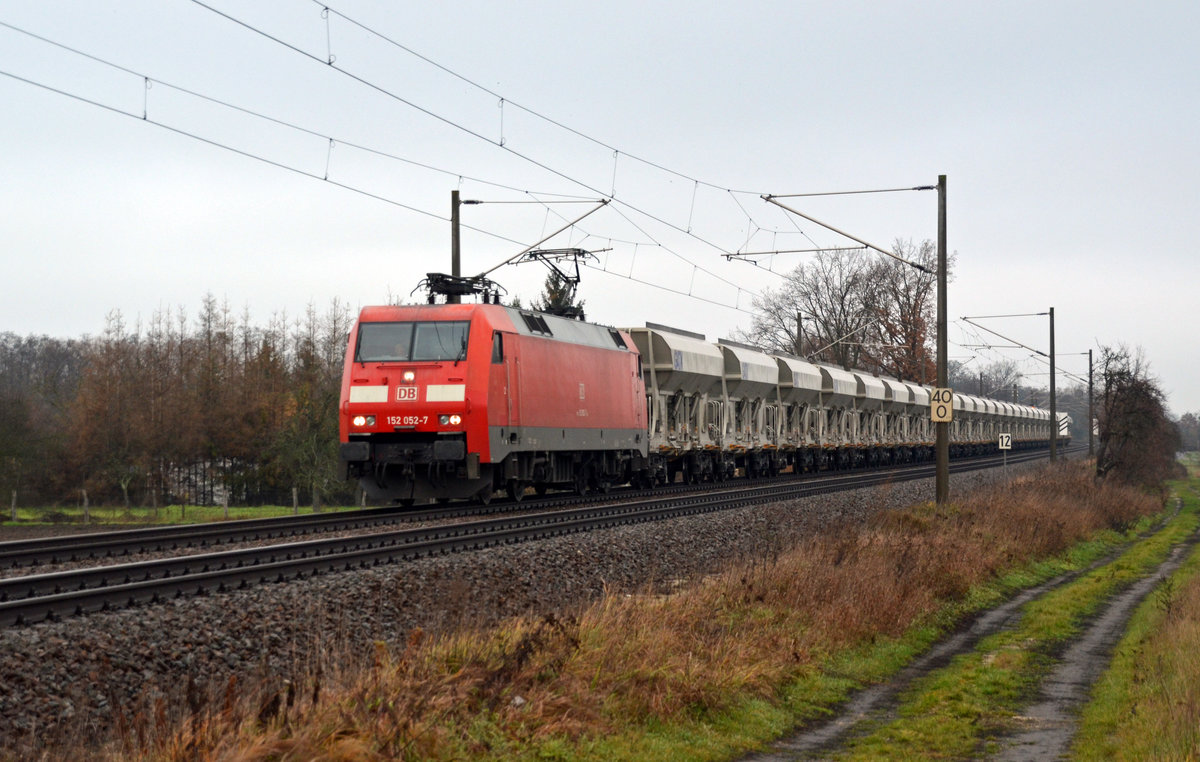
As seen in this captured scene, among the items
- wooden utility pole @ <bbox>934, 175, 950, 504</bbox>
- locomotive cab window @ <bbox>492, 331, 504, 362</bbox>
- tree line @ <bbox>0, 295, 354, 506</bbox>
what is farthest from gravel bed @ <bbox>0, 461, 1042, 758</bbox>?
tree line @ <bbox>0, 295, 354, 506</bbox>

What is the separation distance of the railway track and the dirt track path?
5.17 metres

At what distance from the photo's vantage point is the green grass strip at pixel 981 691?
9.06 meters

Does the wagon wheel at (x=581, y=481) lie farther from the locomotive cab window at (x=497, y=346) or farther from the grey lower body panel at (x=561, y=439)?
the locomotive cab window at (x=497, y=346)

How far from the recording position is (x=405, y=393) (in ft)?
67.5

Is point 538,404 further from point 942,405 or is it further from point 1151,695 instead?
point 1151,695

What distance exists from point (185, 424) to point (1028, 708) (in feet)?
166

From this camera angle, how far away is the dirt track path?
893 centimetres

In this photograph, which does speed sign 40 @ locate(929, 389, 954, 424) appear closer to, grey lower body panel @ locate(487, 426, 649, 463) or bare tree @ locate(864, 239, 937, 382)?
A: grey lower body panel @ locate(487, 426, 649, 463)

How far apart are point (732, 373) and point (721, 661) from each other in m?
26.3

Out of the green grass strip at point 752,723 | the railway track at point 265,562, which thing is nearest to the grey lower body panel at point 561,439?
the railway track at point 265,562

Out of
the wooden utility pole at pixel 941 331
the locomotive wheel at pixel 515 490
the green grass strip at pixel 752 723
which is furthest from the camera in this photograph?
the wooden utility pole at pixel 941 331

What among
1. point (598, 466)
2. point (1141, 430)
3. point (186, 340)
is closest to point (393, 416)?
point (598, 466)

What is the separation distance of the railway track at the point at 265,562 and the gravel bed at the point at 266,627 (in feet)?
1.41

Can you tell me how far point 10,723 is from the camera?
6.65m
